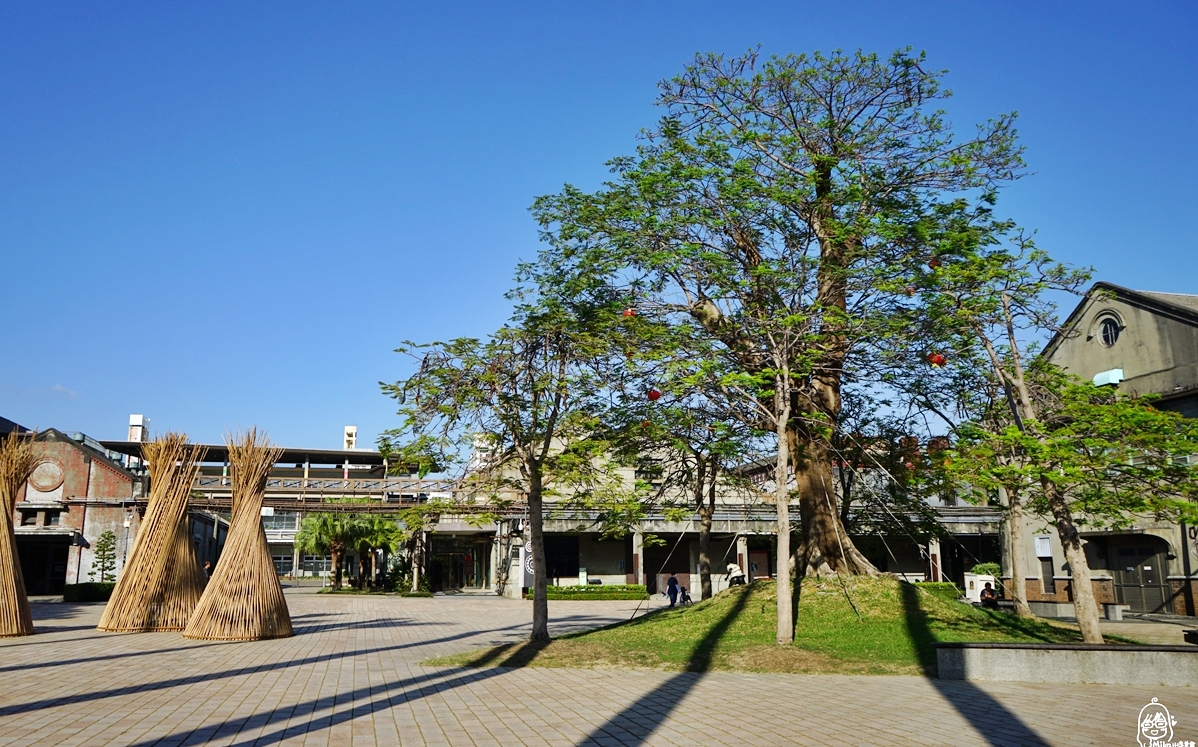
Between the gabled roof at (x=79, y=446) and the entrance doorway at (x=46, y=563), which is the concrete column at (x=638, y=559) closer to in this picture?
the gabled roof at (x=79, y=446)

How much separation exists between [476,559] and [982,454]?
39.2 meters

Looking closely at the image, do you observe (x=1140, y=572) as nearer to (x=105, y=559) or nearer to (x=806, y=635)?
(x=806, y=635)

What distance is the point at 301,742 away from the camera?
741cm

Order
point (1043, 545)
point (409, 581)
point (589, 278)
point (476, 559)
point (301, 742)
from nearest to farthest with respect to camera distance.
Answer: point (301, 742) → point (589, 278) → point (1043, 545) → point (409, 581) → point (476, 559)

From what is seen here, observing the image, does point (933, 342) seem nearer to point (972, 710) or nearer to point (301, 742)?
point (972, 710)

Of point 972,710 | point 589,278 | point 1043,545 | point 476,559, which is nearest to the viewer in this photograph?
point 972,710

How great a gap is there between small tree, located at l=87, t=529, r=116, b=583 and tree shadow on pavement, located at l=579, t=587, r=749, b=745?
31.6m

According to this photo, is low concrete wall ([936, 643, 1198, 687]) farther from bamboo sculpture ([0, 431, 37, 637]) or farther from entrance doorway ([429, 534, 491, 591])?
entrance doorway ([429, 534, 491, 591])

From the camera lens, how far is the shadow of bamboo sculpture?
1806cm

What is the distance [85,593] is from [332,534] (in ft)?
39.2

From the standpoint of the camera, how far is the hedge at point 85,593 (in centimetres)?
3131

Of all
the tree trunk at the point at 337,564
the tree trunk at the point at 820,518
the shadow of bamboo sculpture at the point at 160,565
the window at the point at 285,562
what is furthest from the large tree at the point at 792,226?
the window at the point at 285,562

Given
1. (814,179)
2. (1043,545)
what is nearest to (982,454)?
(814,179)

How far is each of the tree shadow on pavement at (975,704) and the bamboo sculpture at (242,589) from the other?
11.5m
